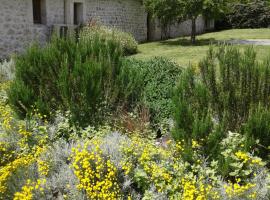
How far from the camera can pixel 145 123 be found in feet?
17.6

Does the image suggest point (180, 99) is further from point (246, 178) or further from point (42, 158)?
point (42, 158)

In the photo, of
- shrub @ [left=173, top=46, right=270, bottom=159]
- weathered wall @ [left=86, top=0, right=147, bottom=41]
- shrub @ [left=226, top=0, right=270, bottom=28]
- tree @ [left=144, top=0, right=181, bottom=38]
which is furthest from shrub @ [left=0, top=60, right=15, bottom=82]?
shrub @ [left=226, top=0, right=270, bottom=28]

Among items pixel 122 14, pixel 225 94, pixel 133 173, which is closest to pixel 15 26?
pixel 122 14

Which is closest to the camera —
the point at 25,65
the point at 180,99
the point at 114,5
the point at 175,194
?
the point at 175,194

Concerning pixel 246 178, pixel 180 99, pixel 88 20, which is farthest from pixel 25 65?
pixel 88 20

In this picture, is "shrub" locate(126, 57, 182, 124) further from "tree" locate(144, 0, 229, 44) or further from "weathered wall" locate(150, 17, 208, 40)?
"weathered wall" locate(150, 17, 208, 40)

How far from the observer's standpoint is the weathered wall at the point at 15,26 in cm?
1416

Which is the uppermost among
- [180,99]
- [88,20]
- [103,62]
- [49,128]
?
[88,20]

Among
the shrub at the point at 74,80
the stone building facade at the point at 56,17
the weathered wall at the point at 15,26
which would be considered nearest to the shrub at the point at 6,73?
the stone building facade at the point at 56,17

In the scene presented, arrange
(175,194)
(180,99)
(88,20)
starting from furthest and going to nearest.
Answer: (88,20)
(180,99)
(175,194)

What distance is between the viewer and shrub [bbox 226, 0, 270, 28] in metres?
29.3

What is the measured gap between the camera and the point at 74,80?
5207 millimetres

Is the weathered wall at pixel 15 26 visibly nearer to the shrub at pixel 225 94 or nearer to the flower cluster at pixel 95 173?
the shrub at pixel 225 94

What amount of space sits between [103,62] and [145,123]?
3.60 ft
